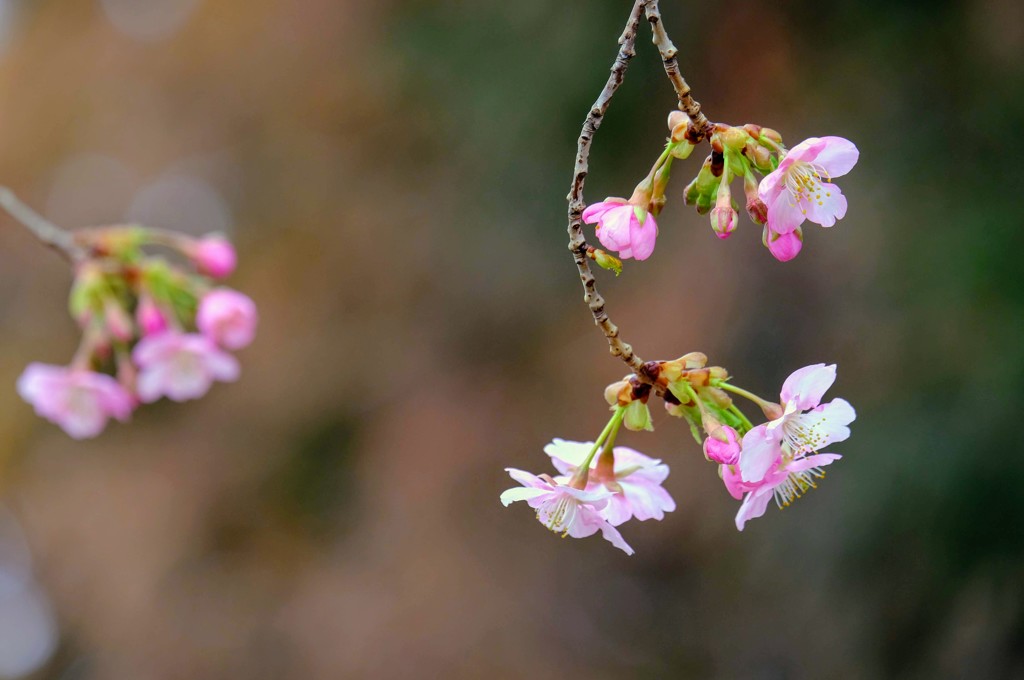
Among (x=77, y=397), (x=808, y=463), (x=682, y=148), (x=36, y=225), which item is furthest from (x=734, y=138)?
(x=77, y=397)

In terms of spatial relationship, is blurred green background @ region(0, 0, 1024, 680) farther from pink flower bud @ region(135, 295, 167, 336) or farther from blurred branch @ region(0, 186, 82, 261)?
blurred branch @ region(0, 186, 82, 261)

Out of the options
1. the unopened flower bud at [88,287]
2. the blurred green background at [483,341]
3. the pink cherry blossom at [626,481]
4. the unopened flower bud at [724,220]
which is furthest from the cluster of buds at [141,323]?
the blurred green background at [483,341]

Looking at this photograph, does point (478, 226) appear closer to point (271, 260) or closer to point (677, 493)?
point (271, 260)

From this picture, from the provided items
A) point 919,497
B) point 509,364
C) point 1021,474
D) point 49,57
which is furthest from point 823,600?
point 49,57

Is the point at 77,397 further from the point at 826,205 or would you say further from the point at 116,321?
the point at 826,205

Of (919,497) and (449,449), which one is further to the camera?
(449,449)

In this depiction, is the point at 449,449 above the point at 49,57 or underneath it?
underneath
